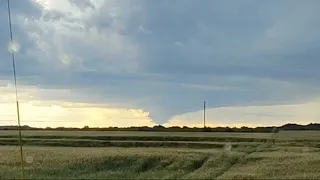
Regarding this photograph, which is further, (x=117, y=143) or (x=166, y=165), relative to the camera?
(x=117, y=143)

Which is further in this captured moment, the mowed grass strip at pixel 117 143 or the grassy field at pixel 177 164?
the mowed grass strip at pixel 117 143

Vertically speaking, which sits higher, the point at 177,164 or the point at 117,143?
the point at 117,143

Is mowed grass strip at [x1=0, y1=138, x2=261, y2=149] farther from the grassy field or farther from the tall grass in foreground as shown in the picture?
the tall grass in foreground

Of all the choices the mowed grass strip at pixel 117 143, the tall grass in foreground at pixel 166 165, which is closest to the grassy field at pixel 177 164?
the tall grass in foreground at pixel 166 165

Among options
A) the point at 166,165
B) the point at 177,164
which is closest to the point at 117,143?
the point at 166,165

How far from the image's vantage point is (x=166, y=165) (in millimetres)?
30219

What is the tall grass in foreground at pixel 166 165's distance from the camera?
27.5 metres

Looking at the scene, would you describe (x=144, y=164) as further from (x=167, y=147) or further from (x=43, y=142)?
(x=43, y=142)

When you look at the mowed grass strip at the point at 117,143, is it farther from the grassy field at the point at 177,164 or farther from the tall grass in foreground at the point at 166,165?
the tall grass in foreground at the point at 166,165

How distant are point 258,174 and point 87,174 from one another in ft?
23.2

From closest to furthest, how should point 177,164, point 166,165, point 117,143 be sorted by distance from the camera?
1. point 177,164
2. point 166,165
3. point 117,143

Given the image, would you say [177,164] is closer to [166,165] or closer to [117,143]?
[166,165]

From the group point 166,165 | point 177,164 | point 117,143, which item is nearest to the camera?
point 177,164

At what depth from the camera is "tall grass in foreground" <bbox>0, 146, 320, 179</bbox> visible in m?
27.5
